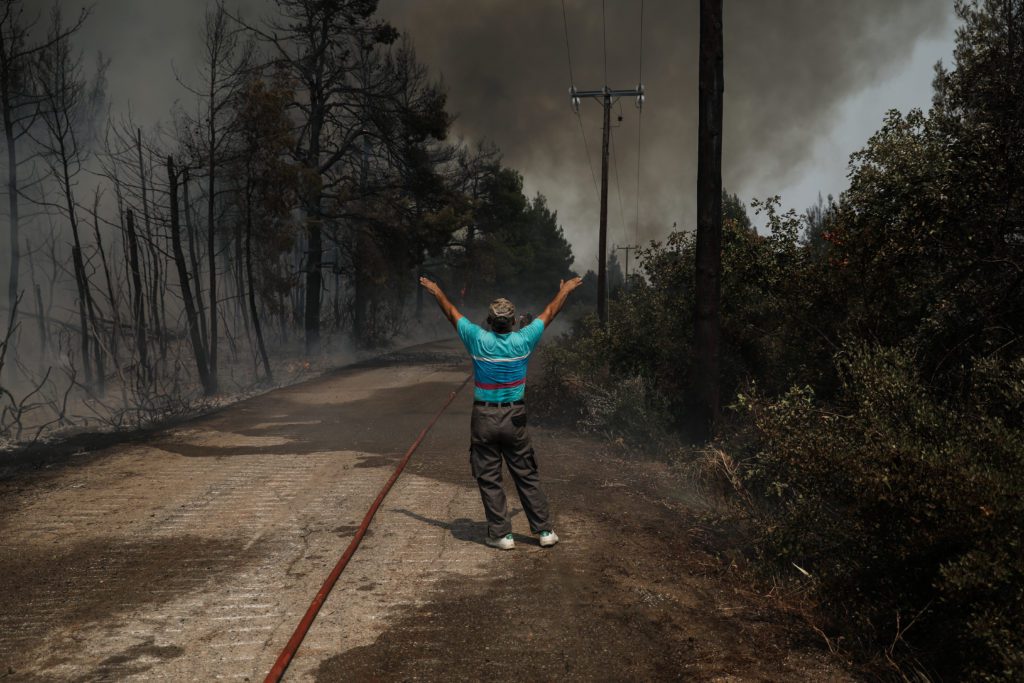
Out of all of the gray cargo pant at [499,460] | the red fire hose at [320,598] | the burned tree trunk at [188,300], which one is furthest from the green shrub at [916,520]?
the burned tree trunk at [188,300]

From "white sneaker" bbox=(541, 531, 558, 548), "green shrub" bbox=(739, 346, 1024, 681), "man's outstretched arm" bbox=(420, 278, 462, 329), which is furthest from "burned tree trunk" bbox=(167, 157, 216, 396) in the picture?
"green shrub" bbox=(739, 346, 1024, 681)

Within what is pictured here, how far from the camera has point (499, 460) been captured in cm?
625

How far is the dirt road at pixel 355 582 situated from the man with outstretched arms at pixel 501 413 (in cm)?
36

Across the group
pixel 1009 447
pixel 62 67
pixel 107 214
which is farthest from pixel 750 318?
pixel 107 214

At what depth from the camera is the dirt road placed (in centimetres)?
427

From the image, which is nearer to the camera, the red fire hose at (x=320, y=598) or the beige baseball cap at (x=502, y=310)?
the red fire hose at (x=320, y=598)

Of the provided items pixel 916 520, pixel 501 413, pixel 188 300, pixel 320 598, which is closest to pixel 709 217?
pixel 501 413

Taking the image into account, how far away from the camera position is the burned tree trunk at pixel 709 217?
9727mm

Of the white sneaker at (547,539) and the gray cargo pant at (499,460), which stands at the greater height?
the gray cargo pant at (499,460)

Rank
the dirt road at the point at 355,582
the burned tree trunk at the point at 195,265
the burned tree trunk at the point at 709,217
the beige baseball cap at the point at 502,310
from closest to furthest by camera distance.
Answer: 1. the dirt road at the point at 355,582
2. the beige baseball cap at the point at 502,310
3. the burned tree trunk at the point at 709,217
4. the burned tree trunk at the point at 195,265

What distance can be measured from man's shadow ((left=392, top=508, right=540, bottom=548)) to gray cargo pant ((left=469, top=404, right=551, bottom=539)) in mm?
291

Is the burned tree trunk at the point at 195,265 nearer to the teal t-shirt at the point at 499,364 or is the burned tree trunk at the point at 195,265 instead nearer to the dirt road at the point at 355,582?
the dirt road at the point at 355,582

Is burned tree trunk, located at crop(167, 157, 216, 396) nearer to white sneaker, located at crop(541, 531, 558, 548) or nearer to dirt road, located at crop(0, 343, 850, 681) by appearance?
dirt road, located at crop(0, 343, 850, 681)

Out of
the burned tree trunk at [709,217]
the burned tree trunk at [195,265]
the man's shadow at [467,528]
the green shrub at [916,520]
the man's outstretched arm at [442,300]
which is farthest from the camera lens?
the burned tree trunk at [195,265]
